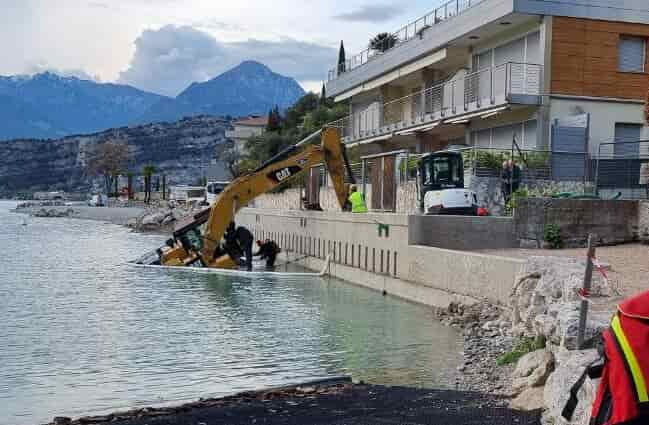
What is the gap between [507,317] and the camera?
48.6 ft

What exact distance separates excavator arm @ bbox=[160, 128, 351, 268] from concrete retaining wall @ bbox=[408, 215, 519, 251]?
8290 mm

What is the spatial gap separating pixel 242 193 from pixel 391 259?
850 cm

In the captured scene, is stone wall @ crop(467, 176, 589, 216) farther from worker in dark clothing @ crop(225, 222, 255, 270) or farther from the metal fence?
worker in dark clothing @ crop(225, 222, 255, 270)

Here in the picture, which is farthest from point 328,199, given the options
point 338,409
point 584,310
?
point 584,310

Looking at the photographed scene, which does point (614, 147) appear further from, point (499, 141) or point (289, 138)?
point (289, 138)

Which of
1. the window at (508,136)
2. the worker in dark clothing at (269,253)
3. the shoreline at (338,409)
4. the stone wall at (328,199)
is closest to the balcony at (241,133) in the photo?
the stone wall at (328,199)

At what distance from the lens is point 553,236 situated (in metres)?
21.3

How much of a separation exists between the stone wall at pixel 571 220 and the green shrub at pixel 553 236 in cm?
9

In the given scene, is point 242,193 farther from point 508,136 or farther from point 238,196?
point 508,136

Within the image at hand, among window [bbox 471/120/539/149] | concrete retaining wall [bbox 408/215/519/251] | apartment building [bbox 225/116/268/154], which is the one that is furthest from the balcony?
concrete retaining wall [bbox 408/215/519/251]

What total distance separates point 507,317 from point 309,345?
3655mm

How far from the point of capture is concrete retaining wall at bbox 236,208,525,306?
17011 mm

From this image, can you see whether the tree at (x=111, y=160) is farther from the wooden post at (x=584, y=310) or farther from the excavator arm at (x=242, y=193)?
the wooden post at (x=584, y=310)

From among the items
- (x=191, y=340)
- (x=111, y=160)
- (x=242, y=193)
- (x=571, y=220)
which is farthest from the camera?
(x=111, y=160)
